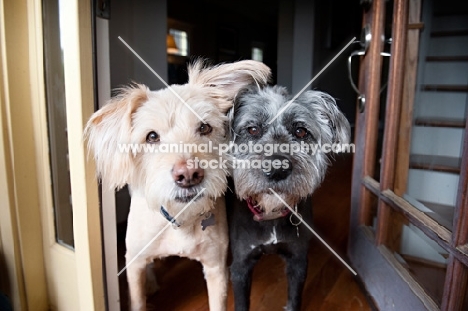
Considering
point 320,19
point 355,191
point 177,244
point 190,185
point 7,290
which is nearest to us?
point 190,185

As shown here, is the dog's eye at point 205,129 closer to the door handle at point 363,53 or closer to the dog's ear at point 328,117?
the dog's ear at point 328,117

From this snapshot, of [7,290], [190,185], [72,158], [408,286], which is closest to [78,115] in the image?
[72,158]

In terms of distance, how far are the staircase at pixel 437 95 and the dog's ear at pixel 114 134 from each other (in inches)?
36.2

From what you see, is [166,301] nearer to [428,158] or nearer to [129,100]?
[129,100]

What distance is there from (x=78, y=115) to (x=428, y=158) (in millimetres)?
1163

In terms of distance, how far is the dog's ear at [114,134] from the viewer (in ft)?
2.82

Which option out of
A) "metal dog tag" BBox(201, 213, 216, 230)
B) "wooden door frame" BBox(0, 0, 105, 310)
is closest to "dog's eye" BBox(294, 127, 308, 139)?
"metal dog tag" BBox(201, 213, 216, 230)

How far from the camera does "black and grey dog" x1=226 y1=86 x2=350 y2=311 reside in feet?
2.93

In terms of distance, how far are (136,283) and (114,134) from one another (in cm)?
52

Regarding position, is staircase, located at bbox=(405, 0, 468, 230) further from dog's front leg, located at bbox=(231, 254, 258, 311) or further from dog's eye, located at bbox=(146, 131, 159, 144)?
dog's eye, located at bbox=(146, 131, 159, 144)

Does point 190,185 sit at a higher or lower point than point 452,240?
higher

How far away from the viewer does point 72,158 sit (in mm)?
918

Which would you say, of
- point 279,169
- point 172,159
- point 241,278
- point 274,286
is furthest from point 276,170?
point 274,286

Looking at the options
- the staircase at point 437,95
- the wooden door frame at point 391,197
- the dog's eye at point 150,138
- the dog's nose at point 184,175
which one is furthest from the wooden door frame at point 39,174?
Result: the staircase at point 437,95
